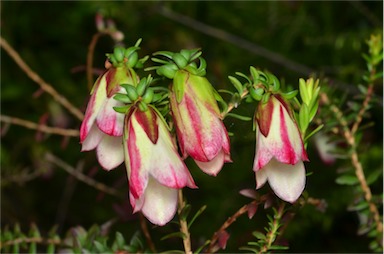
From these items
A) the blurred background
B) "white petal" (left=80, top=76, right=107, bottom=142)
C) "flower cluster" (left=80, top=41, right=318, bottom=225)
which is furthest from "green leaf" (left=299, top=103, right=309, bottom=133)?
the blurred background

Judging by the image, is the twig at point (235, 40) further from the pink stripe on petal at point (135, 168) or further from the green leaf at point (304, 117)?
the pink stripe on petal at point (135, 168)

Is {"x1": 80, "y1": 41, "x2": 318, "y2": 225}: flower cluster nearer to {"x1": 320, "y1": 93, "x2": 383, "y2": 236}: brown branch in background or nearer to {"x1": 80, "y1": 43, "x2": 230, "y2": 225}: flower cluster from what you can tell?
{"x1": 80, "y1": 43, "x2": 230, "y2": 225}: flower cluster

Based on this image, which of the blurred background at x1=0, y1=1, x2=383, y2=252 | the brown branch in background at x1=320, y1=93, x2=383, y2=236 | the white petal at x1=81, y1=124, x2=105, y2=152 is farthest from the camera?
the blurred background at x1=0, y1=1, x2=383, y2=252

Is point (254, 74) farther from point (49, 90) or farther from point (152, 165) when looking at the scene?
point (49, 90)

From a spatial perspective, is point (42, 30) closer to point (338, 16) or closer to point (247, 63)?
point (247, 63)

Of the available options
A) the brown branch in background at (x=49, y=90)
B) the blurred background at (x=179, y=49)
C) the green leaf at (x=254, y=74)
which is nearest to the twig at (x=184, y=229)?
the green leaf at (x=254, y=74)

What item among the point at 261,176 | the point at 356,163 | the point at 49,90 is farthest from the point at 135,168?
the point at 49,90
